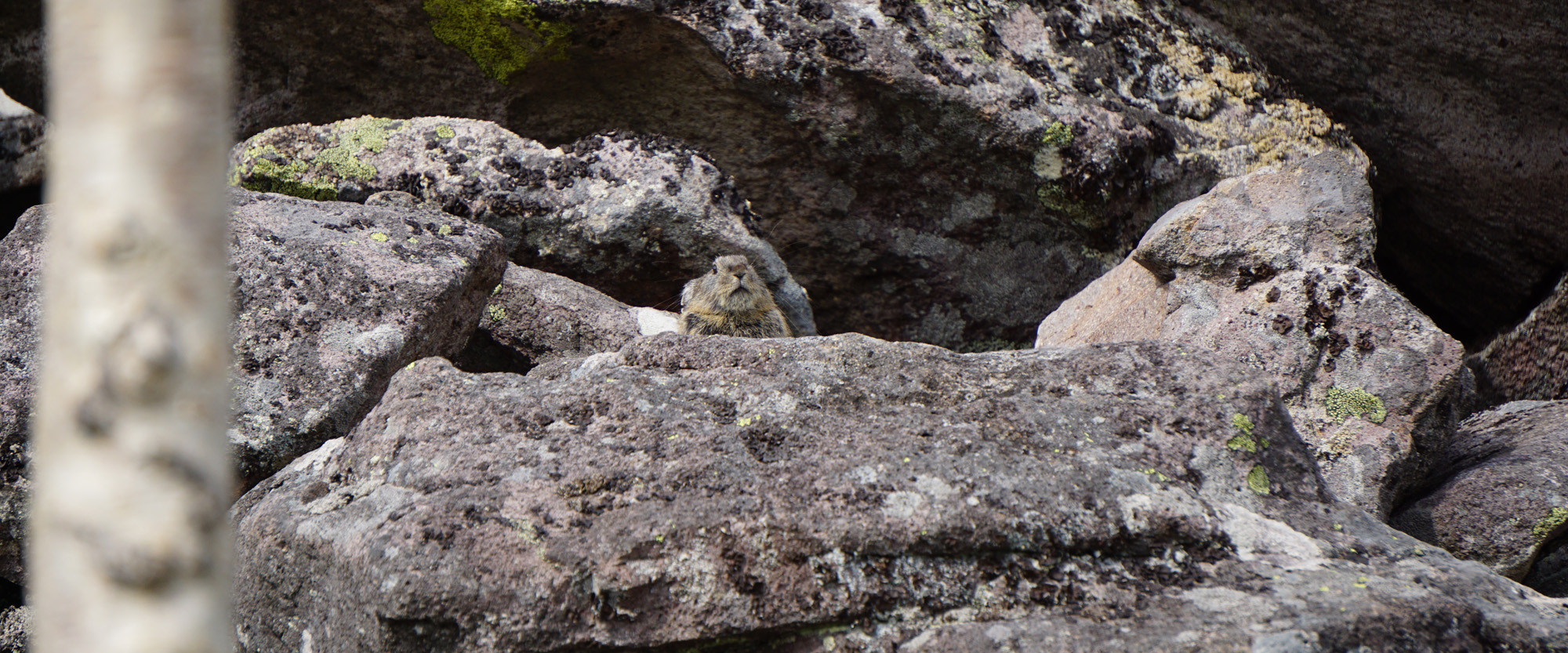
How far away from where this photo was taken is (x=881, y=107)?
6.47 metres

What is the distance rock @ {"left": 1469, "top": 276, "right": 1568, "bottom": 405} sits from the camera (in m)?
6.06

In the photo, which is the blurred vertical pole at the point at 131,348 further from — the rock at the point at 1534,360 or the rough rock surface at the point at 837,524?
the rock at the point at 1534,360

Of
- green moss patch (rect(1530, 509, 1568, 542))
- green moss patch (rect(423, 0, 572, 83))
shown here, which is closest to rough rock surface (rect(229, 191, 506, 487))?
green moss patch (rect(423, 0, 572, 83))

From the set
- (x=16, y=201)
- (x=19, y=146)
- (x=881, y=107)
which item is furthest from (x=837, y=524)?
A: (x=16, y=201)

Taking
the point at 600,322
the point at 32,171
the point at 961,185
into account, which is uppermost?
the point at 961,185

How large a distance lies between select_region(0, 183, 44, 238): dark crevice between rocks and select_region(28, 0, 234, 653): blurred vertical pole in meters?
6.81

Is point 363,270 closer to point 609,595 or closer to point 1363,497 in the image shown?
point 609,595

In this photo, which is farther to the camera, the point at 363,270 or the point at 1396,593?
the point at 363,270

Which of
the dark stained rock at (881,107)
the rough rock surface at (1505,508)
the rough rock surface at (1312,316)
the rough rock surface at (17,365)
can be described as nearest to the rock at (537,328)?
the dark stained rock at (881,107)

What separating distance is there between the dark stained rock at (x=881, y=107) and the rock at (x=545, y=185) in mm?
471

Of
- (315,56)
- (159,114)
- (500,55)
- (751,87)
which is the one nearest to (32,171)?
(315,56)

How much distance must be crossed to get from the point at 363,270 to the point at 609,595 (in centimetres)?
265

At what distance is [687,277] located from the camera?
657 centimetres

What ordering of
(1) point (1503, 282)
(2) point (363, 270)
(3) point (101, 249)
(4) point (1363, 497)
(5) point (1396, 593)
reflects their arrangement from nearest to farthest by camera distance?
(3) point (101, 249) → (5) point (1396, 593) → (4) point (1363, 497) → (2) point (363, 270) → (1) point (1503, 282)
